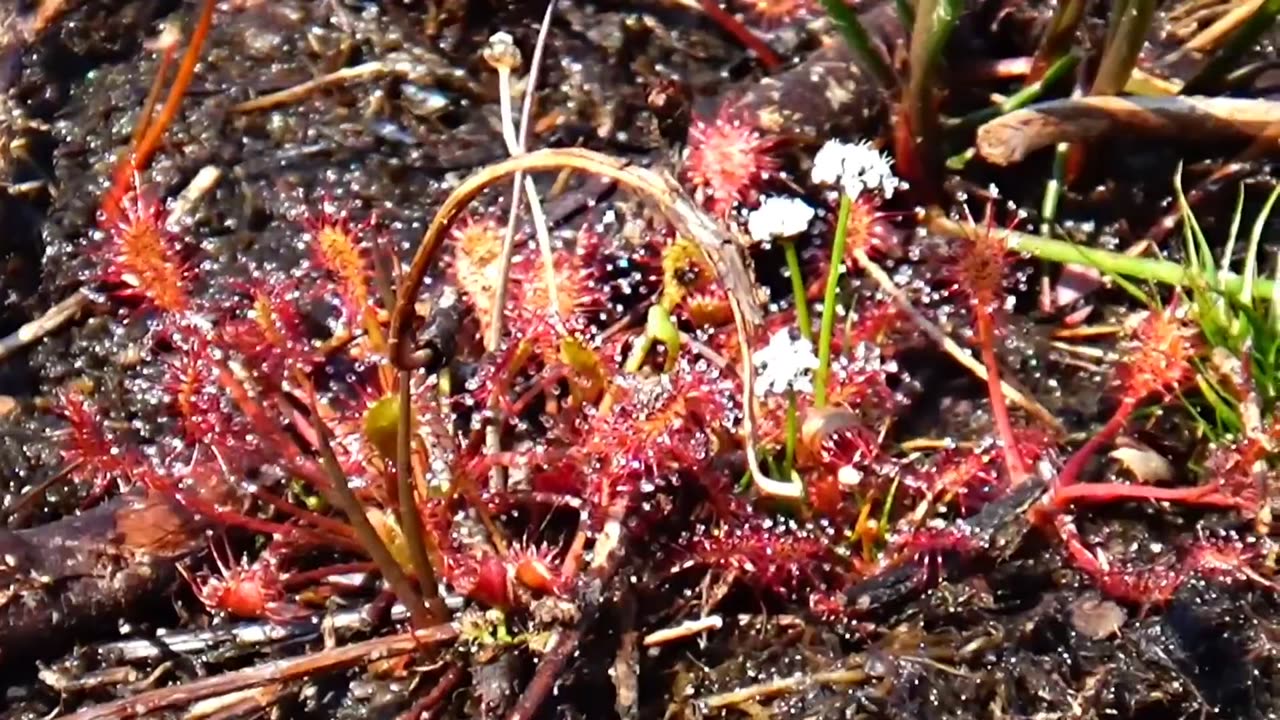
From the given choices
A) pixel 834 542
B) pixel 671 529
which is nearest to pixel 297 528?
pixel 671 529

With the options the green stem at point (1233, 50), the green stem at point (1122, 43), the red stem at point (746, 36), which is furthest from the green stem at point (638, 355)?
the green stem at point (1233, 50)

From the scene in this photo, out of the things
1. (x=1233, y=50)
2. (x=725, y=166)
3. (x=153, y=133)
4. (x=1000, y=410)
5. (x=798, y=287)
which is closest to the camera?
(x=798, y=287)

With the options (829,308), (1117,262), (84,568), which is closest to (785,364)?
(829,308)

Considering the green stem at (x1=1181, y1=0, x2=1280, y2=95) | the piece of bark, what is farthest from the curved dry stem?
the green stem at (x1=1181, y1=0, x2=1280, y2=95)

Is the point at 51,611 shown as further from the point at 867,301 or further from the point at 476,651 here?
the point at 867,301

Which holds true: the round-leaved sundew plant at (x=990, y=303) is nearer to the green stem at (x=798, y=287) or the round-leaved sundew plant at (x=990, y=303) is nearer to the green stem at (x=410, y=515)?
the green stem at (x=798, y=287)

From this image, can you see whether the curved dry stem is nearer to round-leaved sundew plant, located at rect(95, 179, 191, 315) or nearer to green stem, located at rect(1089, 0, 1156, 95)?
round-leaved sundew plant, located at rect(95, 179, 191, 315)

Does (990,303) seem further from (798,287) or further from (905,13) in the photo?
(905,13)
